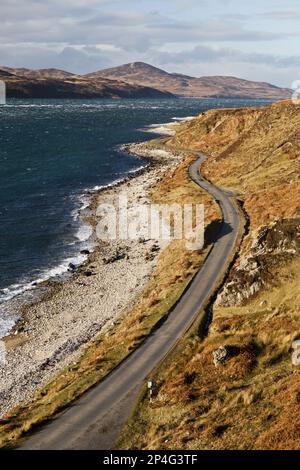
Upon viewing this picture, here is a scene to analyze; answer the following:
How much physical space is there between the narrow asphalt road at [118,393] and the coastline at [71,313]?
8314 millimetres

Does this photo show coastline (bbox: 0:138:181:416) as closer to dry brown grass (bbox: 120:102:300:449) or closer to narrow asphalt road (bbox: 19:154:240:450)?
narrow asphalt road (bbox: 19:154:240:450)

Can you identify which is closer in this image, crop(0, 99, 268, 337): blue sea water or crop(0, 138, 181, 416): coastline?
crop(0, 138, 181, 416): coastline

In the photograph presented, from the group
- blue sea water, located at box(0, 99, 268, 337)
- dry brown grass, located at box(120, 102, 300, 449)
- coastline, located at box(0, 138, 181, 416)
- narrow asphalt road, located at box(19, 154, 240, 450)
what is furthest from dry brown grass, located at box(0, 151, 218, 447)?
blue sea water, located at box(0, 99, 268, 337)

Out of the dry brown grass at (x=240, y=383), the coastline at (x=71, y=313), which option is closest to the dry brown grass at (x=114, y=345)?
the coastline at (x=71, y=313)

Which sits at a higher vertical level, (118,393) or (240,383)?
(240,383)

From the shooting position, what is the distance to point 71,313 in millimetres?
56719

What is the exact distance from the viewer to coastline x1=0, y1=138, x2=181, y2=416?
45531 mm

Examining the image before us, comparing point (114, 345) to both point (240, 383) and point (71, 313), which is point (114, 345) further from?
point (240, 383)

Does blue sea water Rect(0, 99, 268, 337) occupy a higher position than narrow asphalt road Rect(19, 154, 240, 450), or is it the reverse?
blue sea water Rect(0, 99, 268, 337)

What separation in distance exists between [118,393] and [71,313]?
21469 millimetres

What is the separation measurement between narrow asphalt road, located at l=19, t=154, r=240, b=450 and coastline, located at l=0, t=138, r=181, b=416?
8.31 meters

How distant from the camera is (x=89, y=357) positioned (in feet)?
149

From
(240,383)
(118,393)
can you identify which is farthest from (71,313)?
(240,383)

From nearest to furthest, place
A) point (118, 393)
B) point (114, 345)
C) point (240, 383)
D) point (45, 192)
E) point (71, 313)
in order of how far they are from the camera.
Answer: point (240, 383)
point (118, 393)
point (114, 345)
point (71, 313)
point (45, 192)
